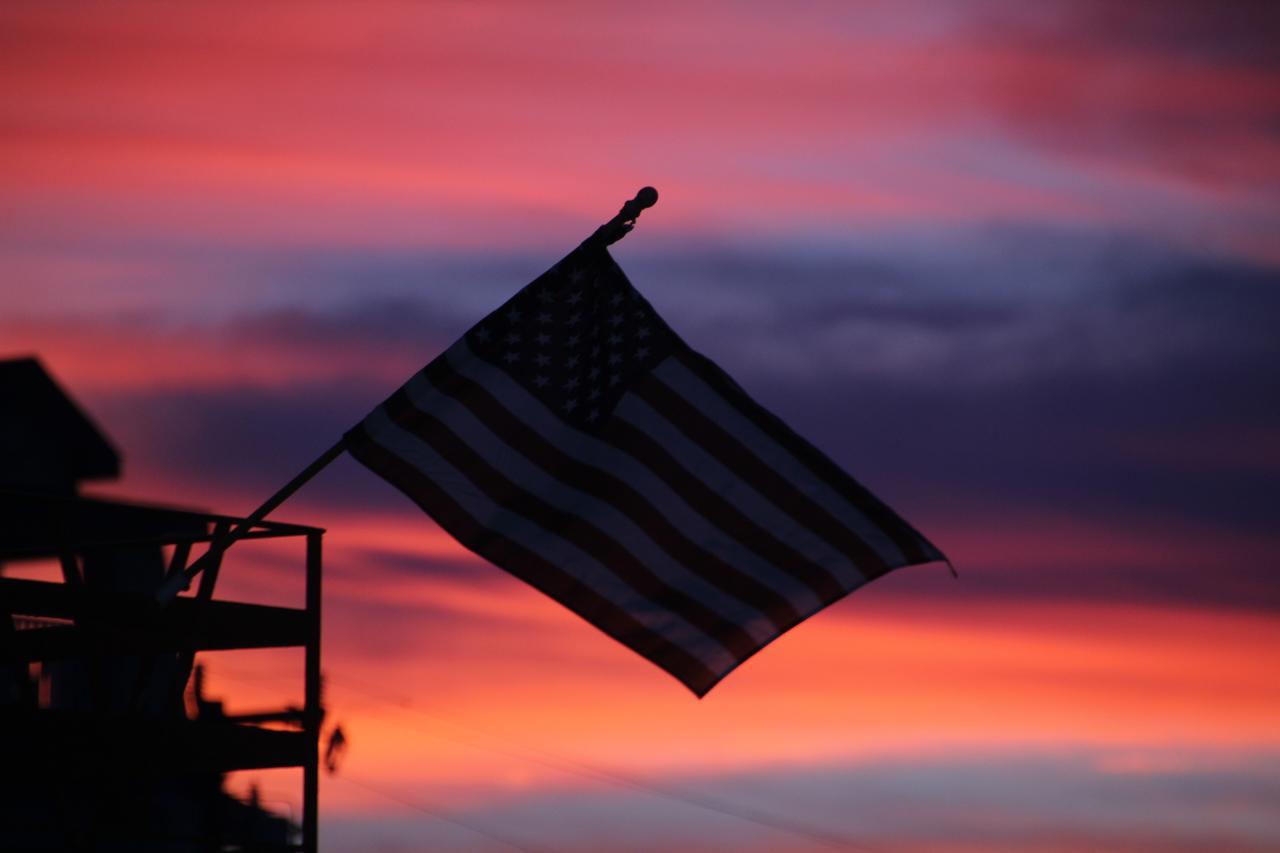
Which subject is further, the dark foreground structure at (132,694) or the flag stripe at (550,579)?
the dark foreground structure at (132,694)

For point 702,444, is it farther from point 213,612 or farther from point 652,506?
point 213,612

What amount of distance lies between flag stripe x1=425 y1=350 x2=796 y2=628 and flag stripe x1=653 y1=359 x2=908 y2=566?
0.62 meters

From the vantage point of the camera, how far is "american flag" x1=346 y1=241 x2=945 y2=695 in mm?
11836

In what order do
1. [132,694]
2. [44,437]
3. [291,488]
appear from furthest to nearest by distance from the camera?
[44,437]
[132,694]
[291,488]

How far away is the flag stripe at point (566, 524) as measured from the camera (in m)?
11.9

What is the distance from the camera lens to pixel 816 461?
11.9m

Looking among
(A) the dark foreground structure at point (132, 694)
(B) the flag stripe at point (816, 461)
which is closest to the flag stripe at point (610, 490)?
(B) the flag stripe at point (816, 461)

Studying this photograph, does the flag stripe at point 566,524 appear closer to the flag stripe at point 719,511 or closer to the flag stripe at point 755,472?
the flag stripe at point 719,511

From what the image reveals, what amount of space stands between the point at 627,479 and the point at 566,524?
524mm

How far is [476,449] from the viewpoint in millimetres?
12195

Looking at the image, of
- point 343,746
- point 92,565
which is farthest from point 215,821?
point 92,565

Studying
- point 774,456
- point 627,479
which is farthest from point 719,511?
point 627,479

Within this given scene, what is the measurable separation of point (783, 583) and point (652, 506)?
102cm

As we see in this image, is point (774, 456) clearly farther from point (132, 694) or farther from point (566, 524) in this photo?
point (132, 694)
